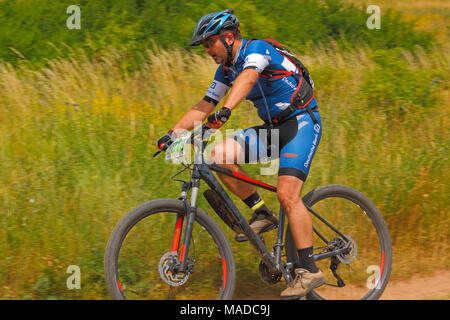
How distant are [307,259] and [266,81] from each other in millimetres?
1518

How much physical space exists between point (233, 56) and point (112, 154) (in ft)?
7.44

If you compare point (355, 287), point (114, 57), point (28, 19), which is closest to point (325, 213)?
point (355, 287)

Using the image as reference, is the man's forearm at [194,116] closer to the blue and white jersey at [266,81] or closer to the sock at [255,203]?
the blue and white jersey at [266,81]

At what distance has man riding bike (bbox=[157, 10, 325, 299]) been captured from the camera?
188 inches

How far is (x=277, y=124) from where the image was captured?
502 cm

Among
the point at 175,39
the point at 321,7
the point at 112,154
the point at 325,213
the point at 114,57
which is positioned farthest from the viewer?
the point at 321,7

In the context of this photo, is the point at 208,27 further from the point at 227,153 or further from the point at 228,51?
the point at 227,153

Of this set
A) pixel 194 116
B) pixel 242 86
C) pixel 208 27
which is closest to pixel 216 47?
pixel 208 27

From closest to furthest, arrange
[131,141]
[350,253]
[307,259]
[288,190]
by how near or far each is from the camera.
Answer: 1. [288,190]
2. [307,259]
3. [350,253]
4. [131,141]

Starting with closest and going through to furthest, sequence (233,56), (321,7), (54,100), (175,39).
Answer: (233,56) → (54,100) → (175,39) → (321,7)

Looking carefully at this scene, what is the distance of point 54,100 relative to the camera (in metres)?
Answer: 7.88
